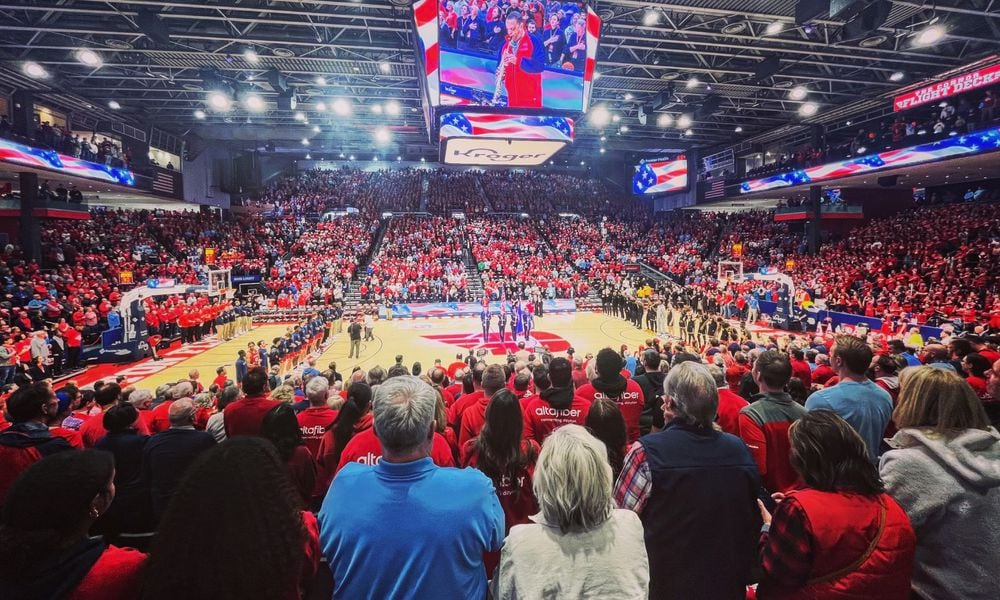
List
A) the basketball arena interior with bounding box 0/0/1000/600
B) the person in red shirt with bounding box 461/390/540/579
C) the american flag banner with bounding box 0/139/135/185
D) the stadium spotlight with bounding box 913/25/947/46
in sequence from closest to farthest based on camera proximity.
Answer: the basketball arena interior with bounding box 0/0/1000/600 → the person in red shirt with bounding box 461/390/540/579 → the stadium spotlight with bounding box 913/25/947/46 → the american flag banner with bounding box 0/139/135/185

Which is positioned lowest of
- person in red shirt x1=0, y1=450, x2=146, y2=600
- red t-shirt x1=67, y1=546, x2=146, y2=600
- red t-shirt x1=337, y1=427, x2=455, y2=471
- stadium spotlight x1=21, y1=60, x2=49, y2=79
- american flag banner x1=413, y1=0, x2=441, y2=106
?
red t-shirt x1=337, y1=427, x2=455, y2=471

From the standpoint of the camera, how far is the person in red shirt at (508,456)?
8.72ft

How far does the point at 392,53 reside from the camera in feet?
62.1

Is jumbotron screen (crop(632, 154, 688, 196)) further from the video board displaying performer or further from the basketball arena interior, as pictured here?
the video board displaying performer

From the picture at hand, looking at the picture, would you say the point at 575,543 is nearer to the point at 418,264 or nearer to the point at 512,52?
the point at 512,52

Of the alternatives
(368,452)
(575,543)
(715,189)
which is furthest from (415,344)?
(715,189)

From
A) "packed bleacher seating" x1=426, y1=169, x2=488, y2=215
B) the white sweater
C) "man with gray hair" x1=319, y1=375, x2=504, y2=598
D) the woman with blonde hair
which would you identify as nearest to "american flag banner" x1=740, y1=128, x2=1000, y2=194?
"packed bleacher seating" x1=426, y1=169, x2=488, y2=215

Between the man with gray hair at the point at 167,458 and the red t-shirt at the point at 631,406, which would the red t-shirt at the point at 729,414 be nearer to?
the red t-shirt at the point at 631,406

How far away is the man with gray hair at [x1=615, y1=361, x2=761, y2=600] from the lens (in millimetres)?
2146

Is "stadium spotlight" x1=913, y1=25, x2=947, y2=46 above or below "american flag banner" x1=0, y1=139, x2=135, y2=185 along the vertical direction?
above

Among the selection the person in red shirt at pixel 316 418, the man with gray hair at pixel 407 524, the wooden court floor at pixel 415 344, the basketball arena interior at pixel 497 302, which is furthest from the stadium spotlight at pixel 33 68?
the man with gray hair at pixel 407 524

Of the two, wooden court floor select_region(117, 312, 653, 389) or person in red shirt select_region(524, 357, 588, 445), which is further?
wooden court floor select_region(117, 312, 653, 389)

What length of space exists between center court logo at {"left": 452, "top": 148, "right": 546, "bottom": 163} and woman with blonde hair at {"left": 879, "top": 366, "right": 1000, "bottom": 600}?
→ 17.1m

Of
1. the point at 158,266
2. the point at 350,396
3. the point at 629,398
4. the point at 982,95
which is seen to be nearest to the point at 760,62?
the point at 982,95
